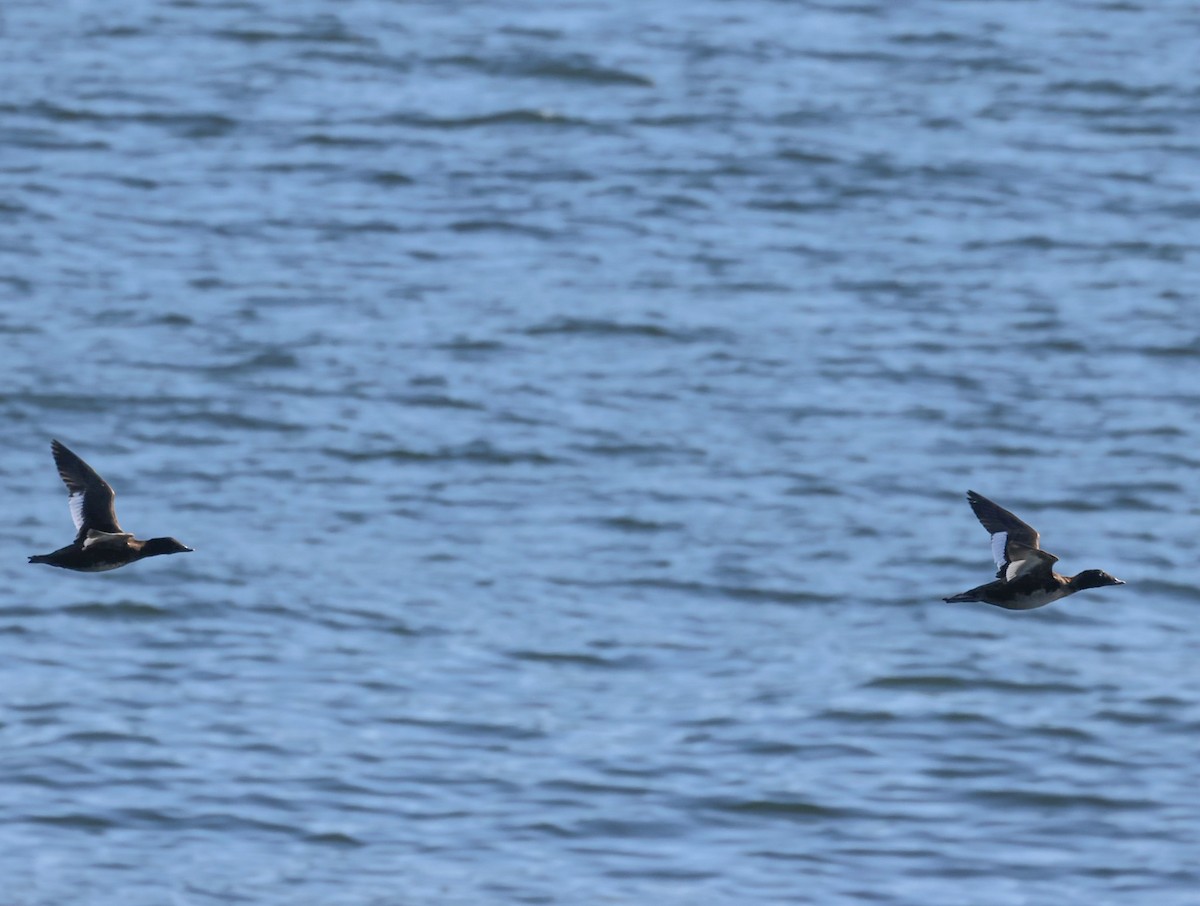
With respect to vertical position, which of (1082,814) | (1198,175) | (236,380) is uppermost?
(1198,175)

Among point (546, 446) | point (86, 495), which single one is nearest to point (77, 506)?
point (86, 495)

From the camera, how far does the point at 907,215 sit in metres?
37.6

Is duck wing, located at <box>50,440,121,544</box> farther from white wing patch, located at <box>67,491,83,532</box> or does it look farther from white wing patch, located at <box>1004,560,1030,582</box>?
white wing patch, located at <box>1004,560,1030,582</box>

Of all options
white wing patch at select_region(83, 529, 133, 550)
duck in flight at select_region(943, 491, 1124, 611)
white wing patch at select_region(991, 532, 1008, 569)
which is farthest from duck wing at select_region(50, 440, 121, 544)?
white wing patch at select_region(991, 532, 1008, 569)

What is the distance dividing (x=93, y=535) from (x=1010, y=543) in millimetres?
4727

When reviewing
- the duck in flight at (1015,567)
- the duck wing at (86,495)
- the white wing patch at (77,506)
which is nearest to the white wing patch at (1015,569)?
the duck in flight at (1015,567)

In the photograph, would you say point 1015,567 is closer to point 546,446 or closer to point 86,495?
point 86,495

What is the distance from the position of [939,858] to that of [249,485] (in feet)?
38.2

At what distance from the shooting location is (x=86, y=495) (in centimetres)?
1172

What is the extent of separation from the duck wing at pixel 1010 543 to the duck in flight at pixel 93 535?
412 cm

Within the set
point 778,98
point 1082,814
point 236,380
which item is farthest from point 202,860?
point 778,98

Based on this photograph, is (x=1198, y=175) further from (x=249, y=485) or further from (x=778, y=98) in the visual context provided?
(x=249, y=485)

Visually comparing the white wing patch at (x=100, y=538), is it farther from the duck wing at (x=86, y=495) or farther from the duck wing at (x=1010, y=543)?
the duck wing at (x=1010, y=543)

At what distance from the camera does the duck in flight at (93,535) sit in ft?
36.6
